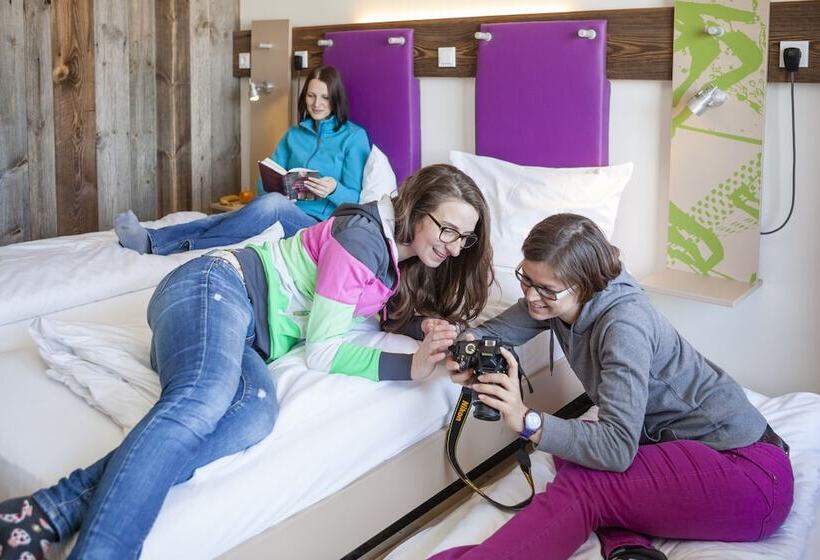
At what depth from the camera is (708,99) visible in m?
2.58

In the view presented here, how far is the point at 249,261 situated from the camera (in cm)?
197

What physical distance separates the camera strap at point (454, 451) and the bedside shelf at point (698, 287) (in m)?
0.90

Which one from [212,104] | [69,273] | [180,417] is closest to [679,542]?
[180,417]

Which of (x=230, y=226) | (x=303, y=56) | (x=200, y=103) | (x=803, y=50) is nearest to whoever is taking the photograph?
(x=803, y=50)

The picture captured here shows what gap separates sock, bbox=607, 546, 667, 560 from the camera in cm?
158

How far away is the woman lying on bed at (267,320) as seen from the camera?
142cm

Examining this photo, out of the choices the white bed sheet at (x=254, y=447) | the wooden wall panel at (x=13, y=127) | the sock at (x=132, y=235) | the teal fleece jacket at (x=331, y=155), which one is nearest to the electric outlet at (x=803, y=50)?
the white bed sheet at (x=254, y=447)

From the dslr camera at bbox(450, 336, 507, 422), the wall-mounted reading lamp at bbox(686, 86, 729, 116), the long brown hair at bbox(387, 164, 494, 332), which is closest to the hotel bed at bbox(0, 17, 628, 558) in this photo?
the long brown hair at bbox(387, 164, 494, 332)

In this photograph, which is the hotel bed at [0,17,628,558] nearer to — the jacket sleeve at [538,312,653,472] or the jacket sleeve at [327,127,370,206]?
the jacket sleeve at [538,312,653,472]

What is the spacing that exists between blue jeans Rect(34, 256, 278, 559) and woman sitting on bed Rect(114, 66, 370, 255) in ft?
3.84

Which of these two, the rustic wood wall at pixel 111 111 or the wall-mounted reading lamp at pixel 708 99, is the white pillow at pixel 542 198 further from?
the rustic wood wall at pixel 111 111

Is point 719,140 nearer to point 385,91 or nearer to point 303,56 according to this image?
point 385,91

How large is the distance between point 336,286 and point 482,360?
1.20 ft

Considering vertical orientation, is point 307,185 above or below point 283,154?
below
